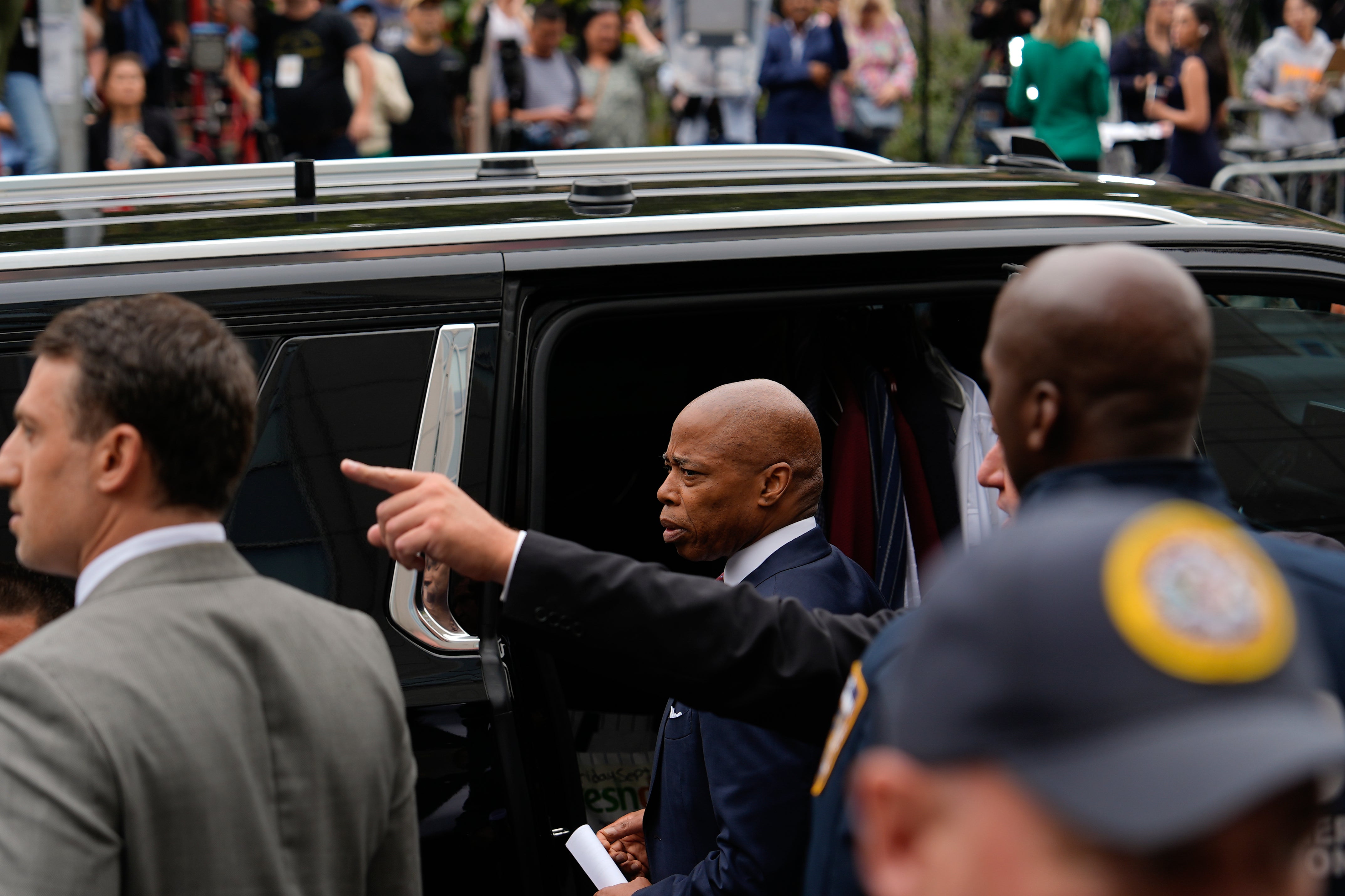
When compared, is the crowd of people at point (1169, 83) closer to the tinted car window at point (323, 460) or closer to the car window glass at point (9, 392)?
the tinted car window at point (323, 460)

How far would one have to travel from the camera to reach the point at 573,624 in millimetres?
1721

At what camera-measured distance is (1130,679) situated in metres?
0.70

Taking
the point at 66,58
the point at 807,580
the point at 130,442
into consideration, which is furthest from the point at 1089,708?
the point at 66,58

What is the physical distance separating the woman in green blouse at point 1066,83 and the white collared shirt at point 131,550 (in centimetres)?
688

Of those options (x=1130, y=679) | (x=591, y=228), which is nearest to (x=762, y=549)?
(x=591, y=228)

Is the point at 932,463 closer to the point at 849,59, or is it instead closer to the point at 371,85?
the point at 371,85

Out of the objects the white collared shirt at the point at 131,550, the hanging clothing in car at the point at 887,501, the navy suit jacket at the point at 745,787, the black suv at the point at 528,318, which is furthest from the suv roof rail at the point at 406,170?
the white collared shirt at the point at 131,550

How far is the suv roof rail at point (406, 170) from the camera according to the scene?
327cm

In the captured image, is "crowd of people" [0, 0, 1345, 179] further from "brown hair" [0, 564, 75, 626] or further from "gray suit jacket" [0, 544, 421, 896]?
"gray suit jacket" [0, 544, 421, 896]

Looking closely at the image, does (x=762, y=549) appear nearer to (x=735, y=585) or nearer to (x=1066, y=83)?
(x=735, y=585)

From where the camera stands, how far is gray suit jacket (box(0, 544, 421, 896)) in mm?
1267

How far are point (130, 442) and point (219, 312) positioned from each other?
0.68m

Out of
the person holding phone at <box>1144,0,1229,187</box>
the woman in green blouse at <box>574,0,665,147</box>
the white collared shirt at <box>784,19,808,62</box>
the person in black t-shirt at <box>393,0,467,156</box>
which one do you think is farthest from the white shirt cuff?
the person holding phone at <box>1144,0,1229,187</box>

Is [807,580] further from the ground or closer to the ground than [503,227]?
closer to the ground
